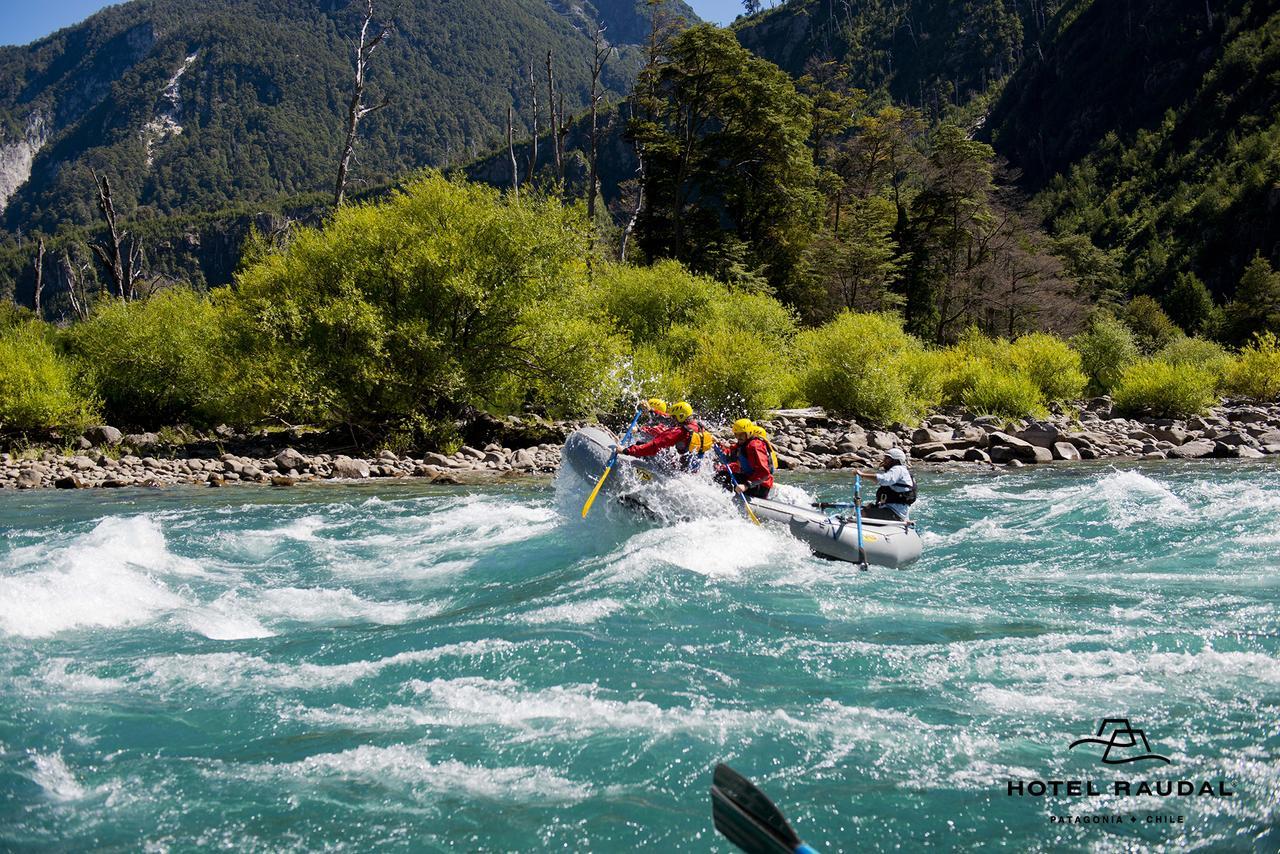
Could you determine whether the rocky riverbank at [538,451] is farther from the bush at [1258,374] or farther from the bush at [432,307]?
the bush at [1258,374]

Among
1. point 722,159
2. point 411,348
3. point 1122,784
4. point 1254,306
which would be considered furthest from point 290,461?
point 1254,306

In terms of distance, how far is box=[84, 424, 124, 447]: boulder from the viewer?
20.6 m

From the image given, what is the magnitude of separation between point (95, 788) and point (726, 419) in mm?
18850

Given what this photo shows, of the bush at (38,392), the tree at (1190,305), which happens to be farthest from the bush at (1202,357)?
the bush at (38,392)

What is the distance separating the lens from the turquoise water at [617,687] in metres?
4.49

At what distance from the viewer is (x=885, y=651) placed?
685 cm

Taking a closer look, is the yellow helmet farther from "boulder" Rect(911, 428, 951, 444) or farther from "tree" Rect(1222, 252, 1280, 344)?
"tree" Rect(1222, 252, 1280, 344)

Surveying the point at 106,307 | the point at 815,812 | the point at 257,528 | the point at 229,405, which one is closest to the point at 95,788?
the point at 815,812

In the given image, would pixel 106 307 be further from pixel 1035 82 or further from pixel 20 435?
pixel 1035 82

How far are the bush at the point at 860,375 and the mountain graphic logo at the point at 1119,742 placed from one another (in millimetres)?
19293

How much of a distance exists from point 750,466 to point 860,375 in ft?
45.4

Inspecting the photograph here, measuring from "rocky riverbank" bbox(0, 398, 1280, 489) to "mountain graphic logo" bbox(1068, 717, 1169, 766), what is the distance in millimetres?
13195

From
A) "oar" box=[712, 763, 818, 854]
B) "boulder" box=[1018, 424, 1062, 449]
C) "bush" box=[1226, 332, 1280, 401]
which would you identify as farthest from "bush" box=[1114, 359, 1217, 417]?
"oar" box=[712, 763, 818, 854]

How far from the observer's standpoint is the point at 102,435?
20.8 meters
